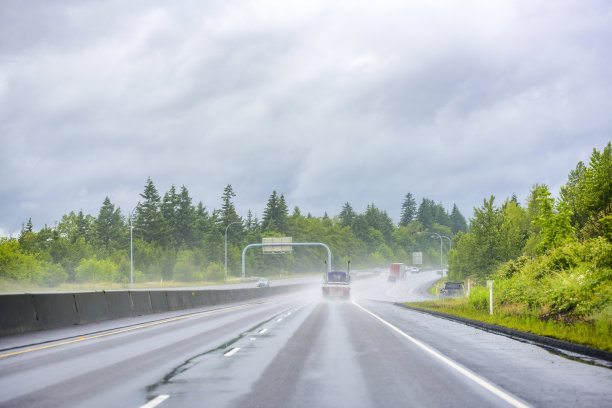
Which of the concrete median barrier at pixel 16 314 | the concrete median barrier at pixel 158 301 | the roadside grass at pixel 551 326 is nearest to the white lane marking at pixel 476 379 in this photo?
the roadside grass at pixel 551 326

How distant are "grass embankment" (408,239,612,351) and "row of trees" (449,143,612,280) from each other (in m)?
2.06

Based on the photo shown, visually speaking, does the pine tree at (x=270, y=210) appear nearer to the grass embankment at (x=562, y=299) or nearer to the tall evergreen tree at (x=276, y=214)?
the tall evergreen tree at (x=276, y=214)

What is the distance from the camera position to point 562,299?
642 inches

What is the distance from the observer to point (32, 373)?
9336 millimetres

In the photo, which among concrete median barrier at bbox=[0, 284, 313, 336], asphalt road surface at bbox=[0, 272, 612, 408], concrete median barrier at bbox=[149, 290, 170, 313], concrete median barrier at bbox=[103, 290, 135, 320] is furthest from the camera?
concrete median barrier at bbox=[149, 290, 170, 313]

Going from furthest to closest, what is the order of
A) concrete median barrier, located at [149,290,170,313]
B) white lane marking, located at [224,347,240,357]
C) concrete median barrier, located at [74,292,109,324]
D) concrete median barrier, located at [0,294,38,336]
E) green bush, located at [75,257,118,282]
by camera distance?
1. green bush, located at [75,257,118,282]
2. concrete median barrier, located at [149,290,170,313]
3. concrete median barrier, located at [74,292,109,324]
4. concrete median barrier, located at [0,294,38,336]
5. white lane marking, located at [224,347,240,357]

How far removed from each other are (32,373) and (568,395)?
25.1 feet

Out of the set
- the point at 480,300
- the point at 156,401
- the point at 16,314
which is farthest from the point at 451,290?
the point at 156,401

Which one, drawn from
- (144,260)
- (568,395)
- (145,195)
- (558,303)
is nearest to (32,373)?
(568,395)

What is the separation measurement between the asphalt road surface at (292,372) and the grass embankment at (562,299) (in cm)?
124

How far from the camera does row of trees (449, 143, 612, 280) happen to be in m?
34.0

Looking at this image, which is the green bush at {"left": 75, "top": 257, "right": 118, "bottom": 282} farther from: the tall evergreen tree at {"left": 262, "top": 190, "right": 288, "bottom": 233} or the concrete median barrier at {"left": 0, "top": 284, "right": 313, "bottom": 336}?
the concrete median barrier at {"left": 0, "top": 284, "right": 313, "bottom": 336}

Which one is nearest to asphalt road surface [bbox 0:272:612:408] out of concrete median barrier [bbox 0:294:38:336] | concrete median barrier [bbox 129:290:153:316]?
concrete median barrier [bbox 0:294:38:336]

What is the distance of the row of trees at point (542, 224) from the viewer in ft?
112
